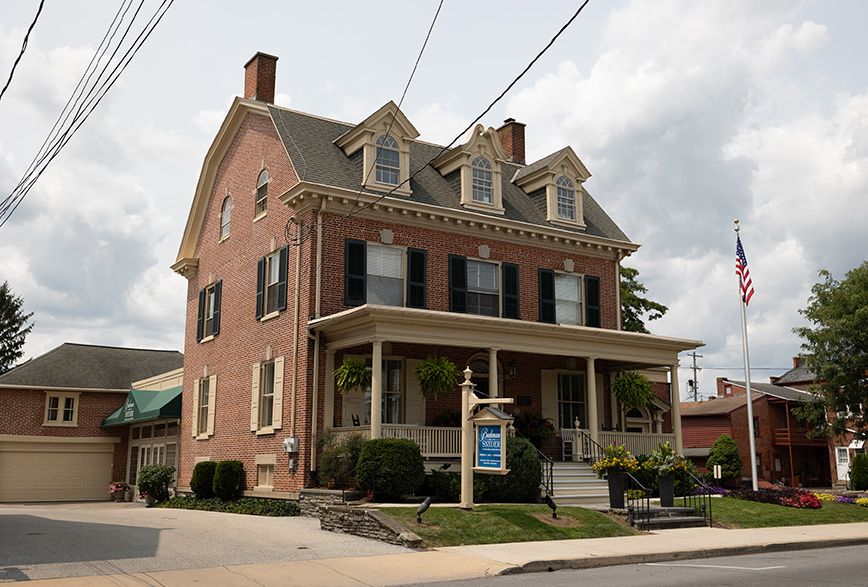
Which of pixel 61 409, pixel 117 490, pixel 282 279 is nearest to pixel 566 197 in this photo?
pixel 282 279

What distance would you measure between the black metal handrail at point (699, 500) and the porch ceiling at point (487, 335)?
14.5 feet

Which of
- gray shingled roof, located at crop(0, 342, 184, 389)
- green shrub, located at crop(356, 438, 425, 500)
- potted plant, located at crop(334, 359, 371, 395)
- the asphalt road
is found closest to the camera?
the asphalt road

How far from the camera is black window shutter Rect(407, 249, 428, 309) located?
22047mm

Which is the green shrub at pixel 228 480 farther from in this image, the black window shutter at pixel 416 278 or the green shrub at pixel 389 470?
the black window shutter at pixel 416 278

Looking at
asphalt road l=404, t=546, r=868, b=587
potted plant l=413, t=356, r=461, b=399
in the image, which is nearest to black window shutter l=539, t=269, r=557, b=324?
potted plant l=413, t=356, r=461, b=399

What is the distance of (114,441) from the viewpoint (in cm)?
3406

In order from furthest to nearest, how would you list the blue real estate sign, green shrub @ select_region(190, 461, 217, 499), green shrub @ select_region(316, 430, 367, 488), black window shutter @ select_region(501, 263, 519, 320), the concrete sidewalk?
A: black window shutter @ select_region(501, 263, 519, 320) < green shrub @ select_region(190, 461, 217, 499) < green shrub @ select_region(316, 430, 367, 488) < the blue real estate sign < the concrete sidewalk

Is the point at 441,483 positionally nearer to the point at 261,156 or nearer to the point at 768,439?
the point at 261,156

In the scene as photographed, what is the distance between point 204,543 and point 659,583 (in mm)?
7692

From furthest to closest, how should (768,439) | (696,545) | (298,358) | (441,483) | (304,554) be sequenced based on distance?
(768,439) → (298,358) → (441,483) → (696,545) → (304,554)

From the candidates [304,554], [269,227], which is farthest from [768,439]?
[304,554]

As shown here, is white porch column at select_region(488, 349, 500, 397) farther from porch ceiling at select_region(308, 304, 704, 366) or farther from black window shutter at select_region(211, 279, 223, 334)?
black window shutter at select_region(211, 279, 223, 334)

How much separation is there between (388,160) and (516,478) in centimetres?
998

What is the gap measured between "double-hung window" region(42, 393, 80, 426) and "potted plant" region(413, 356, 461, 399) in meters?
20.2
